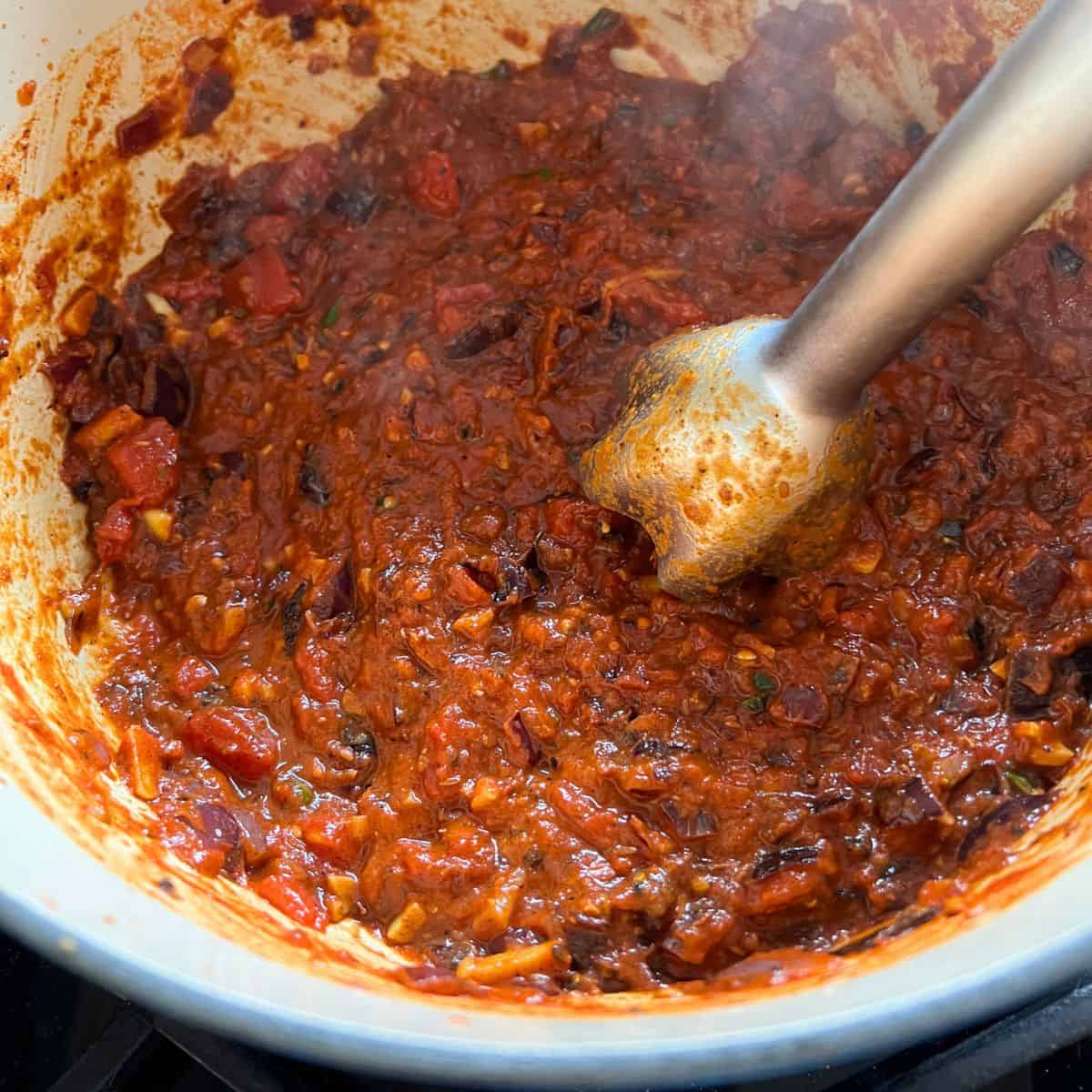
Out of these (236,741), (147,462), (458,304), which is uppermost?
(458,304)

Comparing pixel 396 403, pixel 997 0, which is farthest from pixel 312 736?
pixel 997 0

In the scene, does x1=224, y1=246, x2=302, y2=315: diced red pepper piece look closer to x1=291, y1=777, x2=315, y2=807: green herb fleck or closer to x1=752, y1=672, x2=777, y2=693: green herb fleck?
x1=291, y1=777, x2=315, y2=807: green herb fleck

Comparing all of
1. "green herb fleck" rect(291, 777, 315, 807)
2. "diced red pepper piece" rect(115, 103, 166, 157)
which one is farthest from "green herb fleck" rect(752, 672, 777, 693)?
"diced red pepper piece" rect(115, 103, 166, 157)

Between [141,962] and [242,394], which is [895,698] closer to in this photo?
[141,962]

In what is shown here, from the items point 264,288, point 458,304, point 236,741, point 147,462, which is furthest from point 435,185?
point 236,741

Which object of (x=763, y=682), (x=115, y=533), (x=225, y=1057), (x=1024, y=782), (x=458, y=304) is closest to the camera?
(x=225, y=1057)

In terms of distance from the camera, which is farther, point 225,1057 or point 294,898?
point 294,898

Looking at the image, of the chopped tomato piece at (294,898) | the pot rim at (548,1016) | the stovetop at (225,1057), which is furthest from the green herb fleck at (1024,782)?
the chopped tomato piece at (294,898)

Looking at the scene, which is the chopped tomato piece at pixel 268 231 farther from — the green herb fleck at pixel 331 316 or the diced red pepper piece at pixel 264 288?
the green herb fleck at pixel 331 316

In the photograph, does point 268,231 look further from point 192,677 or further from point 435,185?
point 192,677
